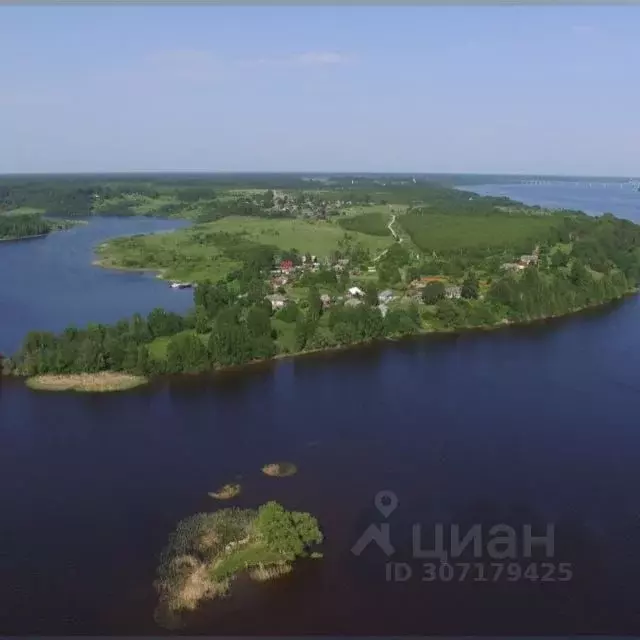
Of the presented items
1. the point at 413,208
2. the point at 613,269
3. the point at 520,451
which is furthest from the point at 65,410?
the point at 413,208

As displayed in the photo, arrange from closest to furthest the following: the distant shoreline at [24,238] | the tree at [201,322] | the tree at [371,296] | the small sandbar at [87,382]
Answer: the small sandbar at [87,382] → the tree at [201,322] → the tree at [371,296] → the distant shoreline at [24,238]

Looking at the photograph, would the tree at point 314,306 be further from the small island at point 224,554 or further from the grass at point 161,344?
the small island at point 224,554

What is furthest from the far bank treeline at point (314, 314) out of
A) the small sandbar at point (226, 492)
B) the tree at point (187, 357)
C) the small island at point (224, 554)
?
the small island at point (224, 554)

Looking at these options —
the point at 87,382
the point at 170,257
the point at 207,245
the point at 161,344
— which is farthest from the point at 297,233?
the point at 87,382

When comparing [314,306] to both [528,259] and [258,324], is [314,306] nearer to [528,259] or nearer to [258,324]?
[258,324]

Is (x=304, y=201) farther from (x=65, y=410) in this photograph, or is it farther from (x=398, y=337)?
(x=65, y=410)

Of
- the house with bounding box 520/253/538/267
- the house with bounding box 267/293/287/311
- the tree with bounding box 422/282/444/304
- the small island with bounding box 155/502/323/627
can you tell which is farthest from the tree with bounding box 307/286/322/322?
the small island with bounding box 155/502/323/627

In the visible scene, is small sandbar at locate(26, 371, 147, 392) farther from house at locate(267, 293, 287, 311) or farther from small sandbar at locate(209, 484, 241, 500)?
house at locate(267, 293, 287, 311)
